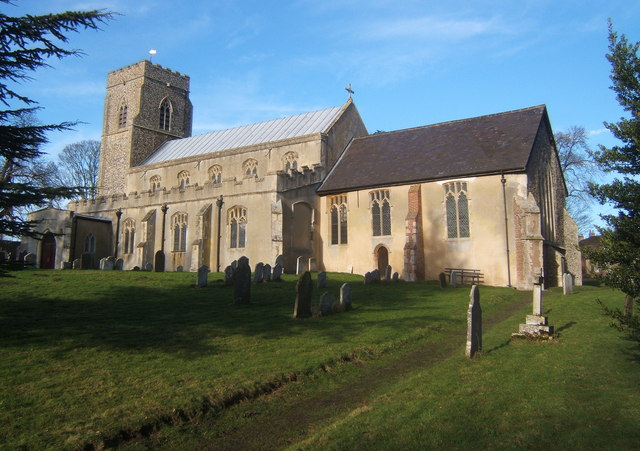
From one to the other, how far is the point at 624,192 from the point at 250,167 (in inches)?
1129

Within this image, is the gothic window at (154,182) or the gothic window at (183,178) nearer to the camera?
the gothic window at (183,178)

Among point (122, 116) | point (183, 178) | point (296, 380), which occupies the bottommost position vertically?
point (296, 380)

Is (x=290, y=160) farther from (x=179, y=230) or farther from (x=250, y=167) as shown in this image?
(x=179, y=230)

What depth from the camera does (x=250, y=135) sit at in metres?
37.0

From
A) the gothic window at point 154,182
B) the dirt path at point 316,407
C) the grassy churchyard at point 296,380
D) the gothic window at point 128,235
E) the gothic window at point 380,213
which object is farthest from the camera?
the gothic window at point 154,182

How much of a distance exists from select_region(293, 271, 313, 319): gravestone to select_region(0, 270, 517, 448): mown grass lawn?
326 mm

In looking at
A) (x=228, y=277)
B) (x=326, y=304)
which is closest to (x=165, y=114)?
(x=228, y=277)

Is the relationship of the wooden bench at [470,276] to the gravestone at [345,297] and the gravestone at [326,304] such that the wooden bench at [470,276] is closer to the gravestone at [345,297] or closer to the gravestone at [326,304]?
the gravestone at [345,297]

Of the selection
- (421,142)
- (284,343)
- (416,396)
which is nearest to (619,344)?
(416,396)

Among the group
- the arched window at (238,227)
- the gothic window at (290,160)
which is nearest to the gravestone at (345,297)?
the arched window at (238,227)

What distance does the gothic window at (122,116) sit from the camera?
1725 inches

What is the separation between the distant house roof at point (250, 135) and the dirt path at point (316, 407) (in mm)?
23487

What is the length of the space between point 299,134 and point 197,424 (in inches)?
1123

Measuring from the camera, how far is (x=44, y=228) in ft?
99.1
